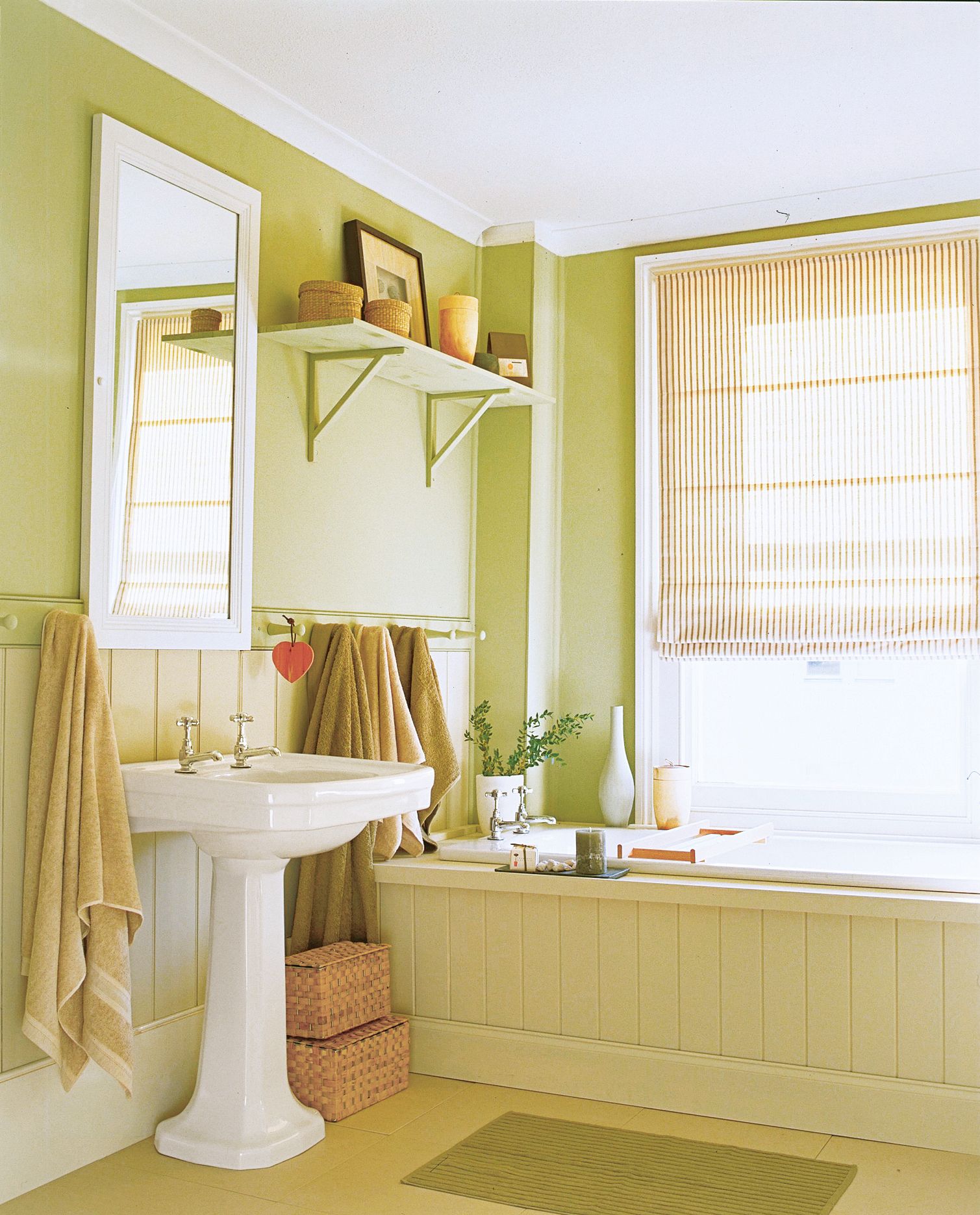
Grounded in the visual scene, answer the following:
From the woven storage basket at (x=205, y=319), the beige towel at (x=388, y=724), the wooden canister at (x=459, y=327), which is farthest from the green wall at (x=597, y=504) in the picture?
the woven storage basket at (x=205, y=319)

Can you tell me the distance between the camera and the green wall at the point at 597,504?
400cm

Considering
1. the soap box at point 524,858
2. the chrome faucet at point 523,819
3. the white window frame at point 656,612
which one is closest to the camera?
the soap box at point 524,858

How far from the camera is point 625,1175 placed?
2527mm

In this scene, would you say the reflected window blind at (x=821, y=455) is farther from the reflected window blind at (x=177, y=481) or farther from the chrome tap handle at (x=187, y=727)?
the chrome tap handle at (x=187, y=727)

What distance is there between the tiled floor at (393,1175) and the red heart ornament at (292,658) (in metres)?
1.04

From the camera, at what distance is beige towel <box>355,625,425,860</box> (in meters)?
3.22

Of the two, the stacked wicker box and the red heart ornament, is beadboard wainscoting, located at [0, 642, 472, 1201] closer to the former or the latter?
the red heart ornament

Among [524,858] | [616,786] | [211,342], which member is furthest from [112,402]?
[616,786]

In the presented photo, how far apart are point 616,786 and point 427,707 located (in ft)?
2.47

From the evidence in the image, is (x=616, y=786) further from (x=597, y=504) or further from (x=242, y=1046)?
(x=242, y=1046)

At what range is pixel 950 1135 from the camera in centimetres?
266

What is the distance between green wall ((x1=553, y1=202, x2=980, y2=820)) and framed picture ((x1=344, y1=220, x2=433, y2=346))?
64 cm

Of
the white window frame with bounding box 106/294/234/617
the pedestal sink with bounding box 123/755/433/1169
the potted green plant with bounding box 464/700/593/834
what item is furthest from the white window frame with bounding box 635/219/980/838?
the white window frame with bounding box 106/294/234/617

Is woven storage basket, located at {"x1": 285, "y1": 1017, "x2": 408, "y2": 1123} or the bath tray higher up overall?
the bath tray
